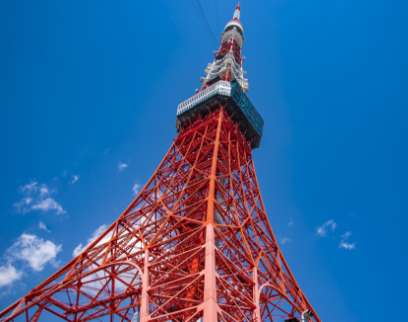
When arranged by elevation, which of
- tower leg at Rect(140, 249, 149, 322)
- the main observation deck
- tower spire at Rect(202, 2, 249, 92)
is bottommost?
tower leg at Rect(140, 249, 149, 322)

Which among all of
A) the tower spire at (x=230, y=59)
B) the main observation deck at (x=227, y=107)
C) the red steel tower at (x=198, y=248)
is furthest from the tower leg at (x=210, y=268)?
the tower spire at (x=230, y=59)

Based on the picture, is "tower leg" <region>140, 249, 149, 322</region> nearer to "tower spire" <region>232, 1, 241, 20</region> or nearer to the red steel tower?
the red steel tower

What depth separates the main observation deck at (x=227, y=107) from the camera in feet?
90.6

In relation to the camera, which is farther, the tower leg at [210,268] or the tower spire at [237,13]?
the tower spire at [237,13]

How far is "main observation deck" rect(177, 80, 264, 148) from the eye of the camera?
27625 millimetres

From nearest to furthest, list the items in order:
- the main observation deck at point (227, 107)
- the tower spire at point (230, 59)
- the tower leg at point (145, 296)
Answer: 1. the tower leg at point (145, 296)
2. the main observation deck at point (227, 107)
3. the tower spire at point (230, 59)

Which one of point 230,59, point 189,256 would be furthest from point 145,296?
point 230,59

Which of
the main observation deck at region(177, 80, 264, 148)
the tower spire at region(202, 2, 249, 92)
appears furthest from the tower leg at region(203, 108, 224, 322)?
the tower spire at region(202, 2, 249, 92)

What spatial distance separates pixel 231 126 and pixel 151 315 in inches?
549

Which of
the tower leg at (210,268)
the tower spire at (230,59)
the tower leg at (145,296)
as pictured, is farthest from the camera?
the tower spire at (230,59)

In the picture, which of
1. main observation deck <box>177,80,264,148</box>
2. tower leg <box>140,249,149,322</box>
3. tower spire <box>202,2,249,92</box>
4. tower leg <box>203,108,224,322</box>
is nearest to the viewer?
tower leg <box>203,108,224,322</box>

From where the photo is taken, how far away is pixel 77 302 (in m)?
20.3

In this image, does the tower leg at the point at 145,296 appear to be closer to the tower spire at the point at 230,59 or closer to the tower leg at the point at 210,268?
the tower leg at the point at 210,268

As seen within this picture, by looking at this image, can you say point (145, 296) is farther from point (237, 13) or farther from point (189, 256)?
point (237, 13)
